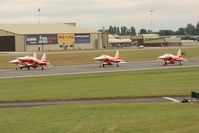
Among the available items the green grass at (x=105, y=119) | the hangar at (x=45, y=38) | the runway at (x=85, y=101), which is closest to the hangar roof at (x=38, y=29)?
the hangar at (x=45, y=38)

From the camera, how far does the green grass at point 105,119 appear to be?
796 inches

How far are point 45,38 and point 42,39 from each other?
125 cm

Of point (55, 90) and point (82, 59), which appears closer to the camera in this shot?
point (55, 90)

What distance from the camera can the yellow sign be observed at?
601ft

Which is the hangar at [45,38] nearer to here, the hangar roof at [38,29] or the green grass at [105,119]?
the hangar roof at [38,29]

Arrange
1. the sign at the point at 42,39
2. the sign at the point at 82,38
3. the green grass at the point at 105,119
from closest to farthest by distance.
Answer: the green grass at the point at 105,119 → the sign at the point at 42,39 → the sign at the point at 82,38

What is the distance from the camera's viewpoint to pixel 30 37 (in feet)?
576

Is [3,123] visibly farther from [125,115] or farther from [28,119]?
[125,115]

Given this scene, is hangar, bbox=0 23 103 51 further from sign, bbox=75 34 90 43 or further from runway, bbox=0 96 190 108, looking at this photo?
runway, bbox=0 96 190 108

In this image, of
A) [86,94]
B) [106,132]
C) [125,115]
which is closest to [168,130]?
[106,132]

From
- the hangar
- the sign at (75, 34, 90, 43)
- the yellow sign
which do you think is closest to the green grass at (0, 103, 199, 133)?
the hangar

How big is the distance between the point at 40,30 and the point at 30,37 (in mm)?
11449

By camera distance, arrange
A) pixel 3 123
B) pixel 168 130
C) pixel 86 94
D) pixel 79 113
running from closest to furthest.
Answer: pixel 168 130 → pixel 3 123 → pixel 79 113 → pixel 86 94

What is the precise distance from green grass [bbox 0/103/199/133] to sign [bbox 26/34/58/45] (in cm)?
14802
